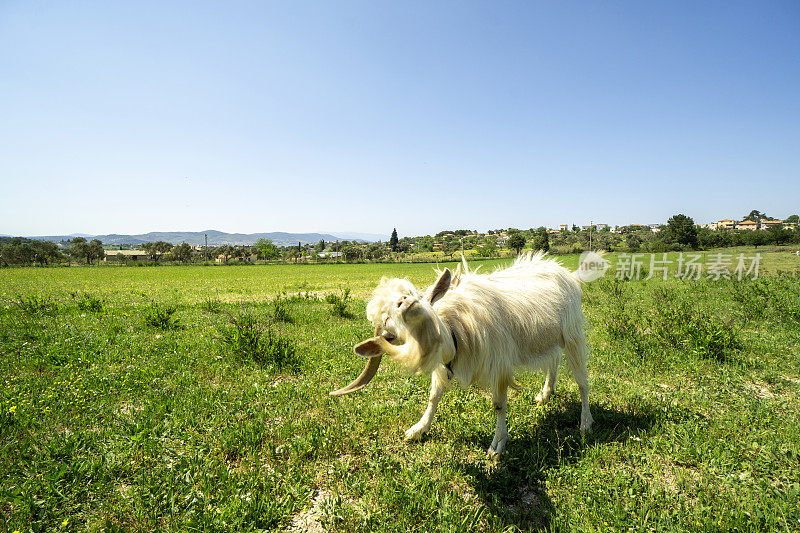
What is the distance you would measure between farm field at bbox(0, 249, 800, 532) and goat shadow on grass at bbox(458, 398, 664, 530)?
2 cm

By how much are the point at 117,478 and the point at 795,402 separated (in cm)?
777

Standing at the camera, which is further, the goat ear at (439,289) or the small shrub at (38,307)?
the small shrub at (38,307)

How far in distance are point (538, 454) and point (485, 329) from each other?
1476 millimetres

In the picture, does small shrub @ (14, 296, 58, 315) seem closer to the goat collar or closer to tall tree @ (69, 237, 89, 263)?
the goat collar

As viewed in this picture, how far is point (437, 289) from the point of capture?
8.93 feet

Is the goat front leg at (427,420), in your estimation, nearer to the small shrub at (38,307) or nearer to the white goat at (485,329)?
the white goat at (485,329)

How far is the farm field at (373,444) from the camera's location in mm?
2621

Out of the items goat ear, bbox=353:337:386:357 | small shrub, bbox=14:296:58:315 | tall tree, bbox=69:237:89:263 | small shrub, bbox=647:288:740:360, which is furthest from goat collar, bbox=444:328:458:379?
tall tree, bbox=69:237:89:263

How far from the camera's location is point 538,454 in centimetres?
337

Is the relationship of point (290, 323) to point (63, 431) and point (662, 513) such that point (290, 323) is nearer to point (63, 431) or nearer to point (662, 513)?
point (63, 431)

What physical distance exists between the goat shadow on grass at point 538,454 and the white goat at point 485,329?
20cm

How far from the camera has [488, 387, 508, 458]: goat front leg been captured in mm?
3449

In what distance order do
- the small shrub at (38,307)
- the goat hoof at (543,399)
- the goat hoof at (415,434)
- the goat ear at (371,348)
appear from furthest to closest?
1. the small shrub at (38,307)
2. the goat hoof at (543,399)
3. the goat hoof at (415,434)
4. the goat ear at (371,348)

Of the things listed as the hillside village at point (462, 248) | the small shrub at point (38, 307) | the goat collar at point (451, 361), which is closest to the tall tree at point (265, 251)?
the hillside village at point (462, 248)
